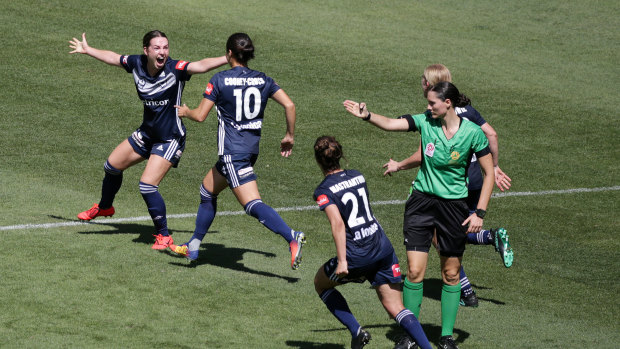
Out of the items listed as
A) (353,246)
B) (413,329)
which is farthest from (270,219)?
(413,329)

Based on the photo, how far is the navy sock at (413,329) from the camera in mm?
6828

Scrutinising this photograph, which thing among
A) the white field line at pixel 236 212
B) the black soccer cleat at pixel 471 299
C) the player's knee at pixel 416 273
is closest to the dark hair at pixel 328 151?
the player's knee at pixel 416 273

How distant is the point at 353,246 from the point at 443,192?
1.01 meters

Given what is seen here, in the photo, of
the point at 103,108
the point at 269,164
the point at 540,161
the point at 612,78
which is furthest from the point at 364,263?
the point at 612,78

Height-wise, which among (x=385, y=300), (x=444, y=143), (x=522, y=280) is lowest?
(x=522, y=280)

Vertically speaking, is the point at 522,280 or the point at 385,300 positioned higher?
the point at 385,300

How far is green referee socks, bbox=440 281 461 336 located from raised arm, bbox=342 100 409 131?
4.64 feet

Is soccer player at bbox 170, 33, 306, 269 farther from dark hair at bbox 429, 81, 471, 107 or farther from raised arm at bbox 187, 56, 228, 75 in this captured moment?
dark hair at bbox 429, 81, 471, 107

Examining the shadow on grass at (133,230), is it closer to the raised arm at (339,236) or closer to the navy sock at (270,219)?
the navy sock at (270,219)

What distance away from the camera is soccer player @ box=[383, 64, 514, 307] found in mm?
8086

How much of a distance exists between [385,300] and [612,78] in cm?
1471

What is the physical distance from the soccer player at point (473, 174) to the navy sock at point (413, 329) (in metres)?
1.58

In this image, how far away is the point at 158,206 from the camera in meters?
9.68

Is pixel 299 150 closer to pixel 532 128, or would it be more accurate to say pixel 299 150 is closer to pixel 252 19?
pixel 532 128
